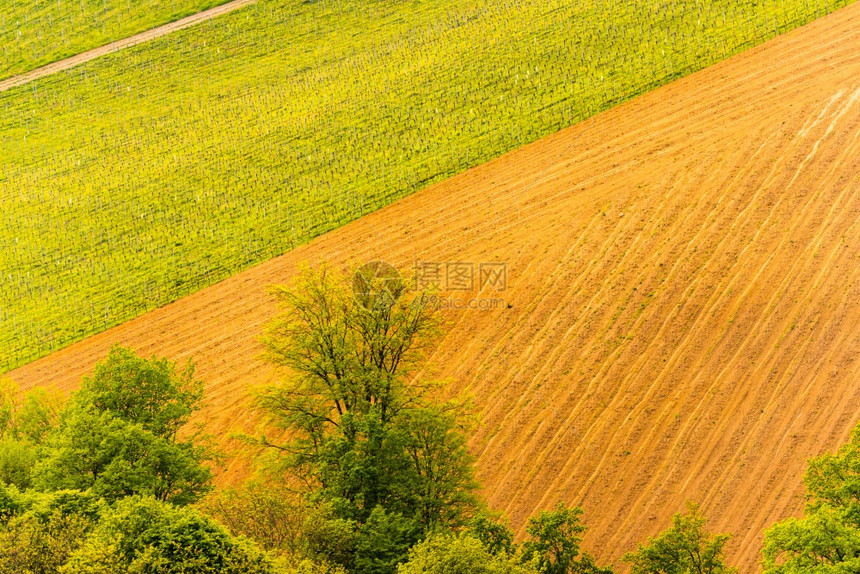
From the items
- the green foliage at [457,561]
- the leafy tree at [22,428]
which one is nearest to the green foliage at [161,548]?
the green foliage at [457,561]

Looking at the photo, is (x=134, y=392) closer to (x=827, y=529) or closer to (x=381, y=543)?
(x=381, y=543)

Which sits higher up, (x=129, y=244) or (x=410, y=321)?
(x=410, y=321)

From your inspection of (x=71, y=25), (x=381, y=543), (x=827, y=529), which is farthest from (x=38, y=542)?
(x=71, y=25)

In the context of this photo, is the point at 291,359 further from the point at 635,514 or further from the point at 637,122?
the point at 637,122

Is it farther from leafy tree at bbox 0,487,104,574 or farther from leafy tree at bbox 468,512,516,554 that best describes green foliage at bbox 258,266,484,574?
leafy tree at bbox 0,487,104,574

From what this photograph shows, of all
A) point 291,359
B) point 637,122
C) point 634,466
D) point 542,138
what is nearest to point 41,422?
point 291,359

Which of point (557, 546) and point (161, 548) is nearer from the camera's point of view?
point (161, 548)
